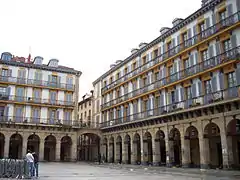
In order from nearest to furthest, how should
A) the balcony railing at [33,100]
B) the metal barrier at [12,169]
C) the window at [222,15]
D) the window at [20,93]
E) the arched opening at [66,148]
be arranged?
the metal barrier at [12,169] < the window at [222,15] < the balcony railing at [33,100] < the window at [20,93] < the arched opening at [66,148]

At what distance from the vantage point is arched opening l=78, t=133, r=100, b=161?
53.8 meters

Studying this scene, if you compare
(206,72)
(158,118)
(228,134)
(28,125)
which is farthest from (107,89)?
(228,134)

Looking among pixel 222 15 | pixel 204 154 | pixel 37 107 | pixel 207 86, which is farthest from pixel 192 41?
pixel 37 107

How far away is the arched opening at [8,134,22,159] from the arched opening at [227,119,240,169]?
107ft

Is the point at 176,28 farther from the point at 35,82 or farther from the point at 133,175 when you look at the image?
the point at 35,82

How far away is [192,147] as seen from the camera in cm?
3444

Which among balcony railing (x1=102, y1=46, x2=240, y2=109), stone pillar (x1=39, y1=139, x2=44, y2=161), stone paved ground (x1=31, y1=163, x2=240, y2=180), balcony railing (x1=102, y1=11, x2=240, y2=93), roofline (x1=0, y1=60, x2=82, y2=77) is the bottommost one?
stone paved ground (x1=31, y1=163, x2=240, y2=180)

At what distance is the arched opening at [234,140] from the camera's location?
84.3 ft

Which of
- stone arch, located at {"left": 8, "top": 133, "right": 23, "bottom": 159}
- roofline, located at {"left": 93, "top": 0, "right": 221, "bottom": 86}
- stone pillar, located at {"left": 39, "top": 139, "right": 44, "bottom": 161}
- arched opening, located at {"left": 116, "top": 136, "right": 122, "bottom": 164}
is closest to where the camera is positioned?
roofline, located at {"left": 93, "top": 0, "right": 221, "bottom": 86}

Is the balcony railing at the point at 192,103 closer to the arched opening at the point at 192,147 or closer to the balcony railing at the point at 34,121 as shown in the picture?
the arched opening at the point at 192,147

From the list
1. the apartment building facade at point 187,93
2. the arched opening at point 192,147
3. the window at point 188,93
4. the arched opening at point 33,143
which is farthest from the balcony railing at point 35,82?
the window at point 188,93

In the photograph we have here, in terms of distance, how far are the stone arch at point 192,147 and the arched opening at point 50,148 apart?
2543cm

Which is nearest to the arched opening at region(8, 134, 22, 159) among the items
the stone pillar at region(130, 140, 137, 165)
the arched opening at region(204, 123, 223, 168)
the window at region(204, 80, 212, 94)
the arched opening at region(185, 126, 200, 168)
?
the stone pillar at region(130, 140, 137, 165)

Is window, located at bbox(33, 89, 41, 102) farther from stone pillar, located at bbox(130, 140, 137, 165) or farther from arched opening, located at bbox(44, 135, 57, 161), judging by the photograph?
stone pillar, located at bbox(130, 140, 137, 165)
